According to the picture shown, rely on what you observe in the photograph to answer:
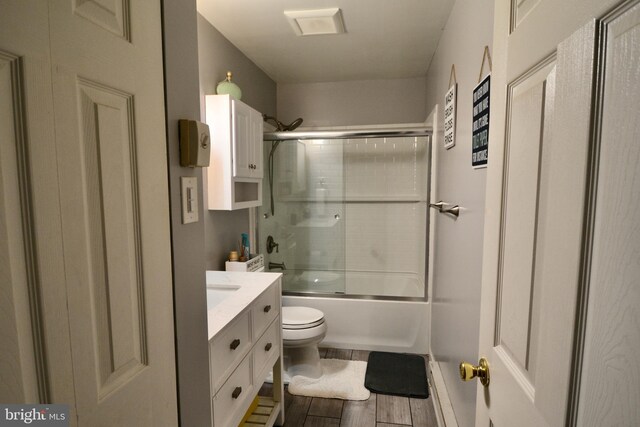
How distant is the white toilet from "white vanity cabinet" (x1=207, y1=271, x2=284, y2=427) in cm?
29

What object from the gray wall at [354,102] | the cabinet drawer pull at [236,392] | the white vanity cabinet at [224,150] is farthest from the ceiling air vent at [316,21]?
the cabinet drawer pull at [236,392]

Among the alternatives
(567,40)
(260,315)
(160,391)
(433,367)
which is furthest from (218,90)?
(433,367)

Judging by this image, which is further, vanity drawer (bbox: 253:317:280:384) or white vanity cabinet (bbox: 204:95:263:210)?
white vanity cabinet (bbox: 204:95:263:210)

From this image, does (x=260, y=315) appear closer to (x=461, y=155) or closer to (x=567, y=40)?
(x=461, y=155)

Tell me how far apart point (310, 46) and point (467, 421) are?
2.49m

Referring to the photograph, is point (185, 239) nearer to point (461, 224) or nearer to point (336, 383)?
point (461, 224)

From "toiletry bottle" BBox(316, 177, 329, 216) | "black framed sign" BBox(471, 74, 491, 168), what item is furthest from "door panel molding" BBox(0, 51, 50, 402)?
"toiletry bottle" BBox(316, 177, 329, 216)

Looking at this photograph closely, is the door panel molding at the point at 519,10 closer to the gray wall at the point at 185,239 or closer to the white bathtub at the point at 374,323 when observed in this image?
the gray wall at the point at 185,239

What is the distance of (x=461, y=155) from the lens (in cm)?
165

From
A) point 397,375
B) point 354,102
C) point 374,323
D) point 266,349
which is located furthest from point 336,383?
point 354,102

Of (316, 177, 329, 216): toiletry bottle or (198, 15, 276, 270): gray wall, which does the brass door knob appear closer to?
(198, 15, 276, 270): gray wall

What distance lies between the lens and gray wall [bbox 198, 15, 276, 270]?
2.07m

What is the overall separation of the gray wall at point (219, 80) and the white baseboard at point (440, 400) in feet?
5.21

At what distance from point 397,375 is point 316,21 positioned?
246cm
